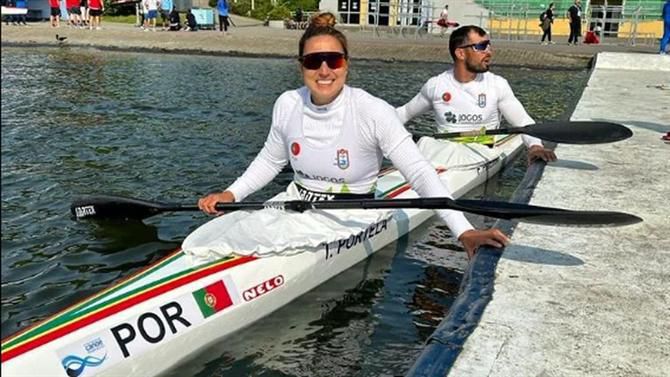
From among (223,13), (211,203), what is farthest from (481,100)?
(223,13)

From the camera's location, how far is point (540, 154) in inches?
307

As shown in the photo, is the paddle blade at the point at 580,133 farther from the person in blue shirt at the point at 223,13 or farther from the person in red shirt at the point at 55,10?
the person in red shirt at the point at 55,10

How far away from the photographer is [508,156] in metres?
10.2

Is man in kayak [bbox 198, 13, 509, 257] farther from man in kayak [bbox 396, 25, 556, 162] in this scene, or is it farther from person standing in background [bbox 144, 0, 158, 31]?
person standing in background [bbox 144, 0, 158, 31]

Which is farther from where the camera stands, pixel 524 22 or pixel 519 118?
pixel 524 22

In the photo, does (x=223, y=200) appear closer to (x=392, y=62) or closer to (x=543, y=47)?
(x=392, y=62)

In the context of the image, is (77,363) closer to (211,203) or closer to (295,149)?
(211,203)

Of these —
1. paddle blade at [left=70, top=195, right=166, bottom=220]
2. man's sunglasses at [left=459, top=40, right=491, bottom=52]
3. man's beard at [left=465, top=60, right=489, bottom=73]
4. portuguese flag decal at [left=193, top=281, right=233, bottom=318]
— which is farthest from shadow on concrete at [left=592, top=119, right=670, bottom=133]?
portuguese flag decal at [left=193, top=281, right=233, bottom=318]

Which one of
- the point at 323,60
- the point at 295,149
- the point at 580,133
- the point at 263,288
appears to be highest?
the point at 323,60

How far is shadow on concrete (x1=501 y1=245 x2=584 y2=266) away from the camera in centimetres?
481

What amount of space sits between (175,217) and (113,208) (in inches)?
61.8

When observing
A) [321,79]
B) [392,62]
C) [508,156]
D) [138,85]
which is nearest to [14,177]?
[321,79]

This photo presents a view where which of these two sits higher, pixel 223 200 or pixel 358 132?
pixel 358 132

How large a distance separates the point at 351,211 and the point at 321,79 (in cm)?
145
